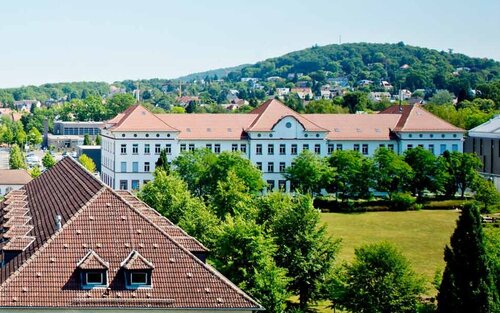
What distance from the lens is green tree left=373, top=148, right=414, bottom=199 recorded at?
242 feet

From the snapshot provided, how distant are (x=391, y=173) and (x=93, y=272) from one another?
182 ft

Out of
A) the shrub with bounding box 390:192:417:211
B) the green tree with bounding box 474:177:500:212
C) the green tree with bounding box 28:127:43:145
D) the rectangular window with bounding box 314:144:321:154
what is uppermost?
the green tree with bounding box 28:127:43:145

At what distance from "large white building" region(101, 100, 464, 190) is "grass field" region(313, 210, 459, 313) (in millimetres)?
13748

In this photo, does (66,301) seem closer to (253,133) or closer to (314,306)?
(314,306)

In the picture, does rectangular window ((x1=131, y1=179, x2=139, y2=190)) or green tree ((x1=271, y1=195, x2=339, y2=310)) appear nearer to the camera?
green tree ((x1=271, y1=195, x2=339, y2=310))

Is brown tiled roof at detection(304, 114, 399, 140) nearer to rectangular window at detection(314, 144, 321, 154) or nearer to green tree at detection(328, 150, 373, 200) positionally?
rectangular window at detection(314, 144, 321, 154)

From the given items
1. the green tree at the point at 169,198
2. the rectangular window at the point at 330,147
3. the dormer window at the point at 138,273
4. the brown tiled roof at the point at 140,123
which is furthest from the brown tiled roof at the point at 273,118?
the dormer window at the point at 138,273

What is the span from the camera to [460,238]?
25578mm

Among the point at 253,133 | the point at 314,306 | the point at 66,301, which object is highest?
the point at 253,133

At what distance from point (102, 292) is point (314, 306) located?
17.4 m

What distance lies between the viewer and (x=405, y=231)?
60375 millimetres

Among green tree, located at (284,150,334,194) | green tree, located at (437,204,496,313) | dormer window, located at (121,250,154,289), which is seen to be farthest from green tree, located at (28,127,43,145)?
dormer window, located at (121,250,154,289)

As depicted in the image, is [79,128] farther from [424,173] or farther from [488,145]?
[424,173]

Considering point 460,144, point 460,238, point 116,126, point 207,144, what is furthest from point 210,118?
point 460,238
